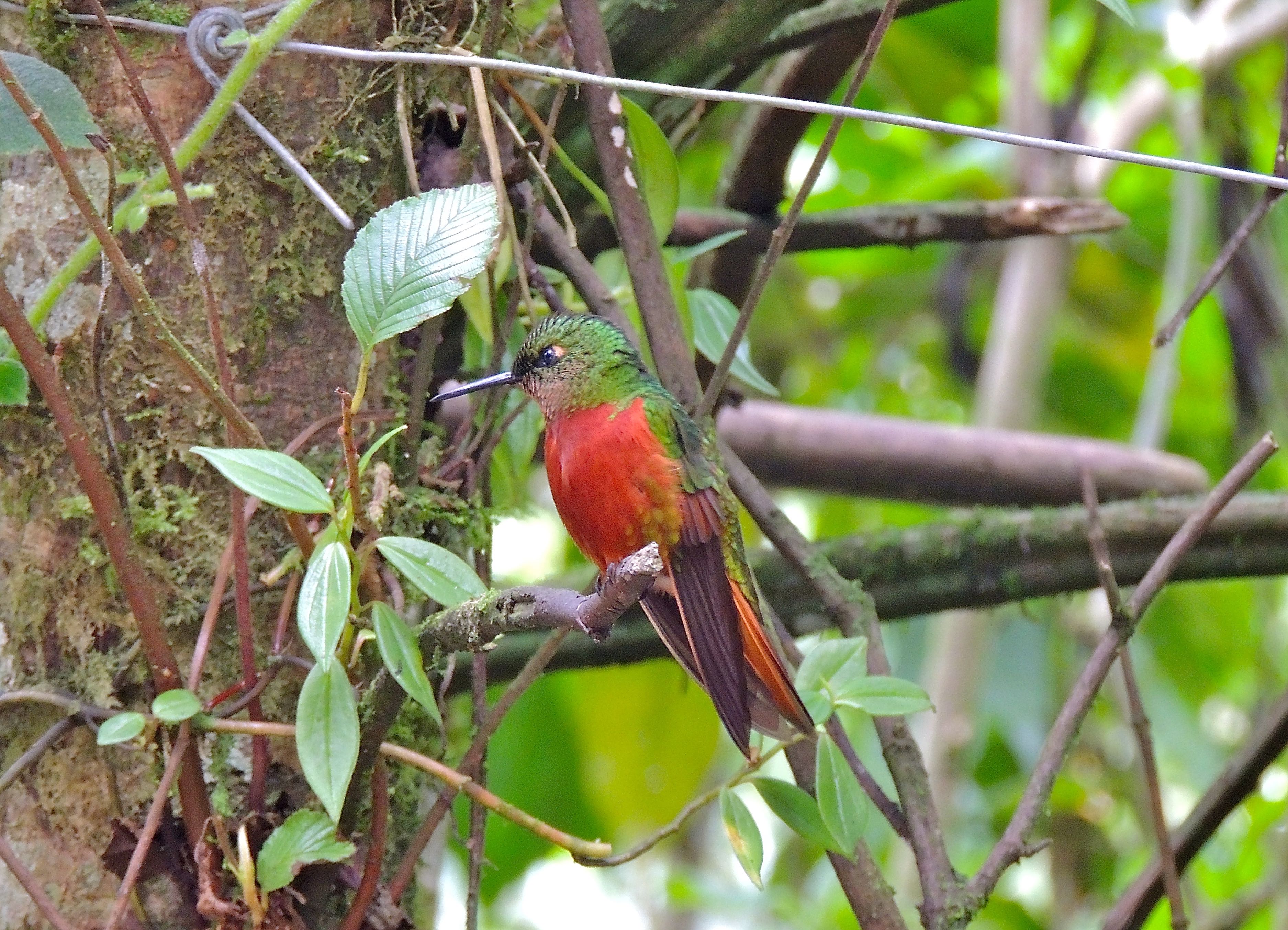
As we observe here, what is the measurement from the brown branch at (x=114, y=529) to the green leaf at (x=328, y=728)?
21 centimetres

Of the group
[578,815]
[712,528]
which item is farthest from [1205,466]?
[712,528]

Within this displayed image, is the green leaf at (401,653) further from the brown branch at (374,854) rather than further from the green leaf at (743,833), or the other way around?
the green leaf at (743,833)

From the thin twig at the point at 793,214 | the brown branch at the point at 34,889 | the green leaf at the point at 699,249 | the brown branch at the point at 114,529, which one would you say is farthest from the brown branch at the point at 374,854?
the green leaf at the point at 699,249

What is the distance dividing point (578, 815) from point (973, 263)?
2.32 m

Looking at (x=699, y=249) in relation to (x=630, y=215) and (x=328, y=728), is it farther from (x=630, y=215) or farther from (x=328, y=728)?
(x=328, y=728)

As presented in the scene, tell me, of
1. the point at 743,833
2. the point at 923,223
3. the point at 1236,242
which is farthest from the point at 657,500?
the point at 1236,242

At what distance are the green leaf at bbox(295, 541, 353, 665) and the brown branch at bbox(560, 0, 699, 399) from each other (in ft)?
2.36

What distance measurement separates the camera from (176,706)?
3.75 feet

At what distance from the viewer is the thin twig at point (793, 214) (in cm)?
135

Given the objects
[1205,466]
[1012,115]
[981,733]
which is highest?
[1012,115]

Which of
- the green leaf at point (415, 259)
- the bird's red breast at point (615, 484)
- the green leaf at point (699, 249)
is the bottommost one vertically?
the bird's red breast at point (615, 484)

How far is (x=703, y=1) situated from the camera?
170 centimetres

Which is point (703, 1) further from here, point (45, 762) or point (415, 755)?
point (45, 762)

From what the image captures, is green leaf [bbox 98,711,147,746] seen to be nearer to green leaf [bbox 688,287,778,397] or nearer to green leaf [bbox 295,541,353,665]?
green leaf [bbox 295,541,353,665]
